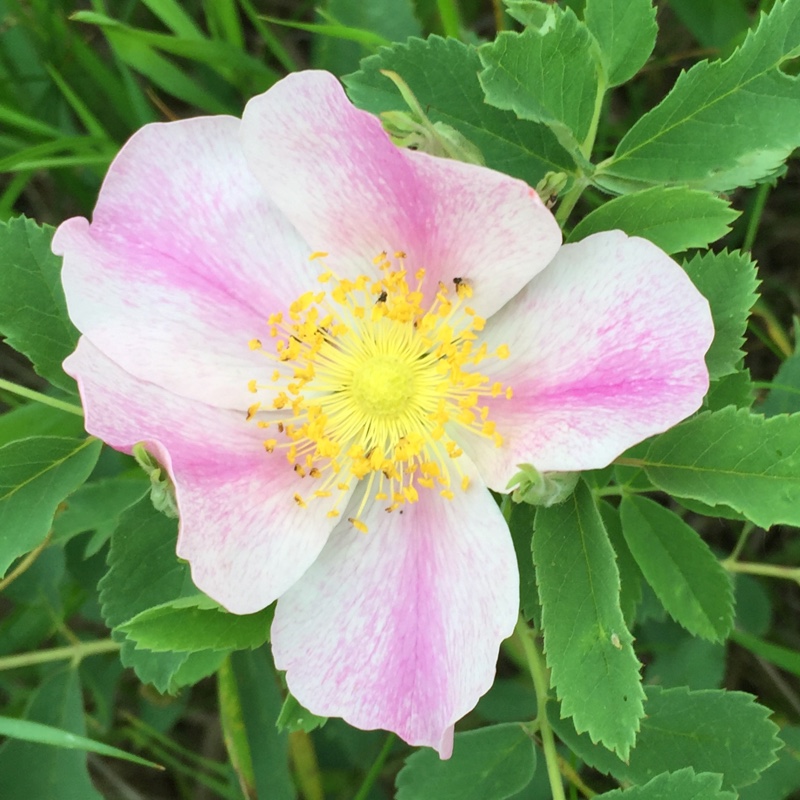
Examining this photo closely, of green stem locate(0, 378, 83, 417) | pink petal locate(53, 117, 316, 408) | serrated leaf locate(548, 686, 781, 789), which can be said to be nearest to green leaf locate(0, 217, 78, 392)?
green stem locate(0, 378, 83, 417)

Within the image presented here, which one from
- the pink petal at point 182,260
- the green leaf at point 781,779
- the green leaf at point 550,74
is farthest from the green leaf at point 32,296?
the green leaf at point 781,779

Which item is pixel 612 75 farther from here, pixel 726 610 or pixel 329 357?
pixel 726 610

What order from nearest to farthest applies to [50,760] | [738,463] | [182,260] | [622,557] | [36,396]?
[738,463]
[182,260]
[36,396]
[622,557]
[50,760]

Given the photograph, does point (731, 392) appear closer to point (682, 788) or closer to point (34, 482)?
point (682, 788)

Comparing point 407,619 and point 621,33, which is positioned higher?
point 621,33

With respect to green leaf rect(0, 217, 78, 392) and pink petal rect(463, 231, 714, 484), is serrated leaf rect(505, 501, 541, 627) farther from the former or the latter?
green leaf rect(0, 217, 78, 392)

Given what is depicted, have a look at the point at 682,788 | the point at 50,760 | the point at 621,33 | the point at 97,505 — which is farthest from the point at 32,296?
the point at 682,788

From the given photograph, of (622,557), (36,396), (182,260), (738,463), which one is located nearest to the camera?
(738,463)

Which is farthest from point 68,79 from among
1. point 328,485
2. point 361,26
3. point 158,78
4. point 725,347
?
point 725,347
